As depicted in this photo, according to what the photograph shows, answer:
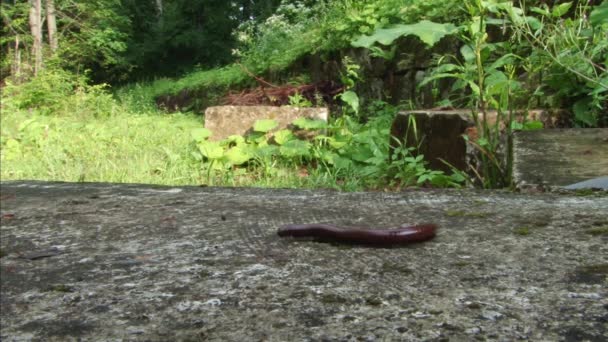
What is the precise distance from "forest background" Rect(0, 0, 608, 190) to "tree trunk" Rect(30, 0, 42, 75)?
30 mm

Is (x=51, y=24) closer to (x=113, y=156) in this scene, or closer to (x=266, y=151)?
(x=113, y=156)

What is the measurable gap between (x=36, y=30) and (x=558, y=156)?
410 inches

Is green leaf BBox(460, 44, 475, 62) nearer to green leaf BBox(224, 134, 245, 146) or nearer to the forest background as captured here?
the forest background

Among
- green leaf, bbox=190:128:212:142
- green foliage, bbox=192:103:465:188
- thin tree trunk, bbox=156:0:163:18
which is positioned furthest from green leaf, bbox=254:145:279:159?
thin tree trunk, bbox=156:0:163:18

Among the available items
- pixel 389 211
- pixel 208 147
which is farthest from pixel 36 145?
pixel 389 211

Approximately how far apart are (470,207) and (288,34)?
7636 millimetres

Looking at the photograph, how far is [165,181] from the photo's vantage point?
398 cm

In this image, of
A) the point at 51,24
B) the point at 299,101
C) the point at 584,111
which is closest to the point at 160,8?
the point at 51,24

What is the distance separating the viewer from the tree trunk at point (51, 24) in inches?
404

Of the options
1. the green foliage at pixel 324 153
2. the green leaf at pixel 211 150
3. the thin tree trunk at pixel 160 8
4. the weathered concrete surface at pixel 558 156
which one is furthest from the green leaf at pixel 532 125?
the thin tree trunk at pixel 160 8

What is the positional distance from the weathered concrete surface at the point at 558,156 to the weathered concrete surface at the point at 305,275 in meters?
0.28

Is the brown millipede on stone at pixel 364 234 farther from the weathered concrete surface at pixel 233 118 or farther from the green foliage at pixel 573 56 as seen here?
the weathered concrete surface at pixel 233 118

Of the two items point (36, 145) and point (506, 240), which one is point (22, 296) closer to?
point (506, 240)

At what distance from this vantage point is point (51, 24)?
10.4 metres
